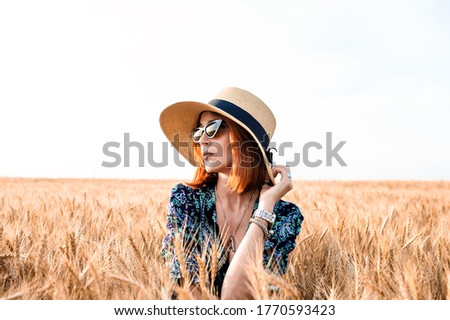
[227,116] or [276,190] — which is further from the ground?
[227,116]

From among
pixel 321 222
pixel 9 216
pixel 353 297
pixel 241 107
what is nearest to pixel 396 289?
pixel 353 297

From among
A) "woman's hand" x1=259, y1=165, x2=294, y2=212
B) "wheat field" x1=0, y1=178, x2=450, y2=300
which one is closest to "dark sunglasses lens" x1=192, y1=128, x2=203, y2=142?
"woman's hand" x1=259, y1=165, x2=294, y2=212

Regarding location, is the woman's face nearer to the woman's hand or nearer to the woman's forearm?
the woman's hand

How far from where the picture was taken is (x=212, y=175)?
2334 mm

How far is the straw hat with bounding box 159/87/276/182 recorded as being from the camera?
2.12 m

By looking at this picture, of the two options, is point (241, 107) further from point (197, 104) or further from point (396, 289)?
point (396, 289)

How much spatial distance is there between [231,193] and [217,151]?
0.25 meters

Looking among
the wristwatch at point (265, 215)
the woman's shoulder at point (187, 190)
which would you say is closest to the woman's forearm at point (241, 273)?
the wristwatch at point (265, 215)

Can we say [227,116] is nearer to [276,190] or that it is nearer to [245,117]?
[245,117]

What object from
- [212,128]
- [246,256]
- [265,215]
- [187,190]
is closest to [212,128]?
[212,128]

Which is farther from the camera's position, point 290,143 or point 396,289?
point 290,143

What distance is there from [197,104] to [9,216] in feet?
7.30

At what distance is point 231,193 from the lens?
2268 millimetres
